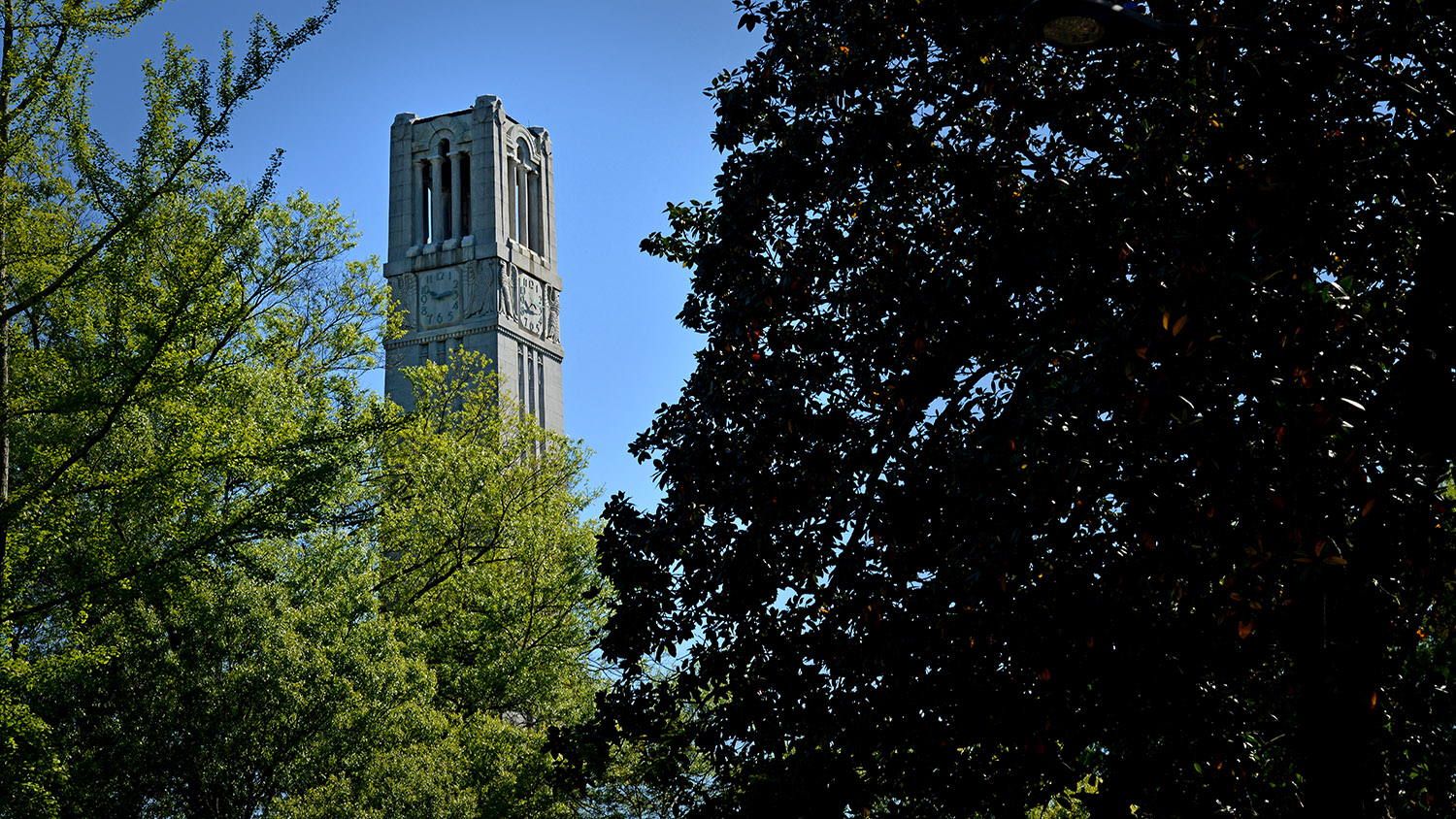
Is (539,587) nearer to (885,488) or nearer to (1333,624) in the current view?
(885,488)

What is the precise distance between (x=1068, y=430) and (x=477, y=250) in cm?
4538

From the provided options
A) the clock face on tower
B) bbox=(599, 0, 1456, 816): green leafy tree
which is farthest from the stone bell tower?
bbox=(599, 0, 1456, 816): green leafy tree

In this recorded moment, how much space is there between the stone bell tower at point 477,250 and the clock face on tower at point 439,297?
0.04 meters

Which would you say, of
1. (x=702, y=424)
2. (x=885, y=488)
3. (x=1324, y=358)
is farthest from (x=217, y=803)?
(x=1324, y=358)

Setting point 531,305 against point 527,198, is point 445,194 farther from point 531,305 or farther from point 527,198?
point 531,305

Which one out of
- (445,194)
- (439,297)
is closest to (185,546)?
(439,297)

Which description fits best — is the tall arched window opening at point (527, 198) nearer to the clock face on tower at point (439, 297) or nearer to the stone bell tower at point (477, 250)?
the stone bell tower at point (477, 250)

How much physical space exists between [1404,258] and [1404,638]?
2611 mm

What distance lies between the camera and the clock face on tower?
165 feet

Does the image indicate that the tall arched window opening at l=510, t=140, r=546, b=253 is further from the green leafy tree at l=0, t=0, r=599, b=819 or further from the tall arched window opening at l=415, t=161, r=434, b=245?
the green leafy tree at l=0, t=0, r=599, b=819

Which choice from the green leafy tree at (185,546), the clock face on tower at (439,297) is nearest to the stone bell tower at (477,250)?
the clock face on tower at (439,297)

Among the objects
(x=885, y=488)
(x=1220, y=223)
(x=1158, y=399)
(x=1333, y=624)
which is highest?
(x=1220, y=223)

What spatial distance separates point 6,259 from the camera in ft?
41.1

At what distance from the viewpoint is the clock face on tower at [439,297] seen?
165 ft
